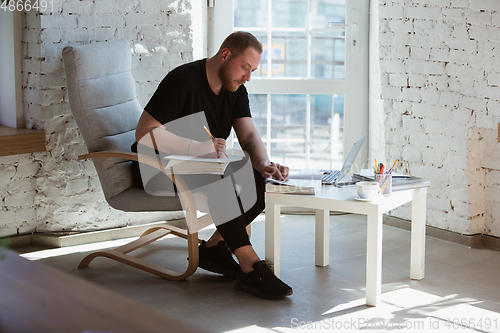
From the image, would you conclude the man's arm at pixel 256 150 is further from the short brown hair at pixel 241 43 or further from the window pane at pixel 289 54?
the window pane at pixel 289 54

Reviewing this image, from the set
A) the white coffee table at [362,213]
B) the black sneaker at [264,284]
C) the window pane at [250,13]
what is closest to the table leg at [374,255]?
the white coffee table at [362,213]

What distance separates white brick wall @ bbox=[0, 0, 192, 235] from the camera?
2811 mm

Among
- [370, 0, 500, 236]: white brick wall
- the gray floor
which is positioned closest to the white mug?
the gray floor

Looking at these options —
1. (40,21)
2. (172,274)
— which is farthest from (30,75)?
(172,274)

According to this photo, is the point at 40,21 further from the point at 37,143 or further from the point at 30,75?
Answer: the point at 37,143

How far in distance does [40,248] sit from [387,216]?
203 cm

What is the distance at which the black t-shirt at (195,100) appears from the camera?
2367 millimetres

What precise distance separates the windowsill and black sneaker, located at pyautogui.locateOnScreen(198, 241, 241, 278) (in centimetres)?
103

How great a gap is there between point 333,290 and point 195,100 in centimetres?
104

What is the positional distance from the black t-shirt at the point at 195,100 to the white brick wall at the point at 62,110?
70 centimetres

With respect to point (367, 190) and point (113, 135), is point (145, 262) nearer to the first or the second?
point (113, 135)

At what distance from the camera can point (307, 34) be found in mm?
3404

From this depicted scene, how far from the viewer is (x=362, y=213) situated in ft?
6.64

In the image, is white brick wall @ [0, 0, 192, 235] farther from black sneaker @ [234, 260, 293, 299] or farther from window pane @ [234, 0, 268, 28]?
black sneaker @ [234, 260, 293, 299]
